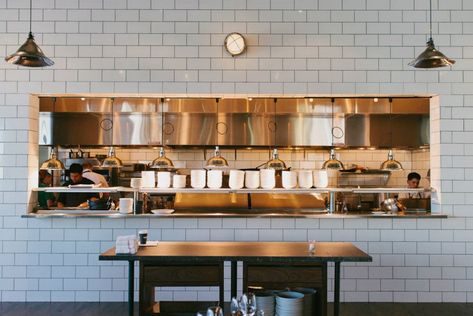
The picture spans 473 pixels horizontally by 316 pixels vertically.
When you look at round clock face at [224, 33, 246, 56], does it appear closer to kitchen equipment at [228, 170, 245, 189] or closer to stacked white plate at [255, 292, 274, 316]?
kitchen equipment at [228, 170, 245, 189]

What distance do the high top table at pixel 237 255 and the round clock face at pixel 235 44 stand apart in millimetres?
2555

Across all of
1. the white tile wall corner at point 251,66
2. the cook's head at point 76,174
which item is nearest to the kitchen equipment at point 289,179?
the white tile wall corner at point 251,66

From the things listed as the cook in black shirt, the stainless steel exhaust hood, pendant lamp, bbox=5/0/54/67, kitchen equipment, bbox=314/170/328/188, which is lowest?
the cook in black shirt

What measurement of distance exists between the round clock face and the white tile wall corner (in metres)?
0.11

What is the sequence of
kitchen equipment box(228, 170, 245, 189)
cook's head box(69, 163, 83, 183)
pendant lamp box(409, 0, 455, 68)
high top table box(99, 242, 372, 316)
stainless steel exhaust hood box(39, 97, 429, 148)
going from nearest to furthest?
high top table box(99, 242, 372, 316)
pendant lamp box(409, 0, 455, 68)
kitchen equipment box(228, 170, 245, 189)
stainless steel exhaust hood box(39, 97, 429, 148)
cook's head box(69, 163, 83, 183)

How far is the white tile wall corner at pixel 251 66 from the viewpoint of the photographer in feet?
18.4

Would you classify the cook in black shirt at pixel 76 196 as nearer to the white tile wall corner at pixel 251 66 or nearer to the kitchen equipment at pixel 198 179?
the white tile wall corner at pixel 251 66

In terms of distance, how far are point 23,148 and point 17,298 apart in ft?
6.08

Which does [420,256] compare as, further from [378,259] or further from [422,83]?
[422,83]

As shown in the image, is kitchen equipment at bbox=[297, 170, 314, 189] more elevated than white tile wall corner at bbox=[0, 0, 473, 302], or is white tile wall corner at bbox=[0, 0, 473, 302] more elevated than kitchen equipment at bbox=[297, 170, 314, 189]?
white tile wall corner at bbox=[0, 0, 473, 302]

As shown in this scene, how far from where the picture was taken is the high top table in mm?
3795

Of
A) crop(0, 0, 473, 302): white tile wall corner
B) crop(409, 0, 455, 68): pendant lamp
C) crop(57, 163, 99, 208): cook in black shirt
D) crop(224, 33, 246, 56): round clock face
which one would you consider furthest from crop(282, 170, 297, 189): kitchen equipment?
crop(57, 163, 99, 208): cook in black shirt

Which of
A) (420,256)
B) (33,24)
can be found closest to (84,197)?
(33,24)

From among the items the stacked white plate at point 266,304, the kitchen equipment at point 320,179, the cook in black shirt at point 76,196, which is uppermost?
the kitchen equipment at point 320,179
